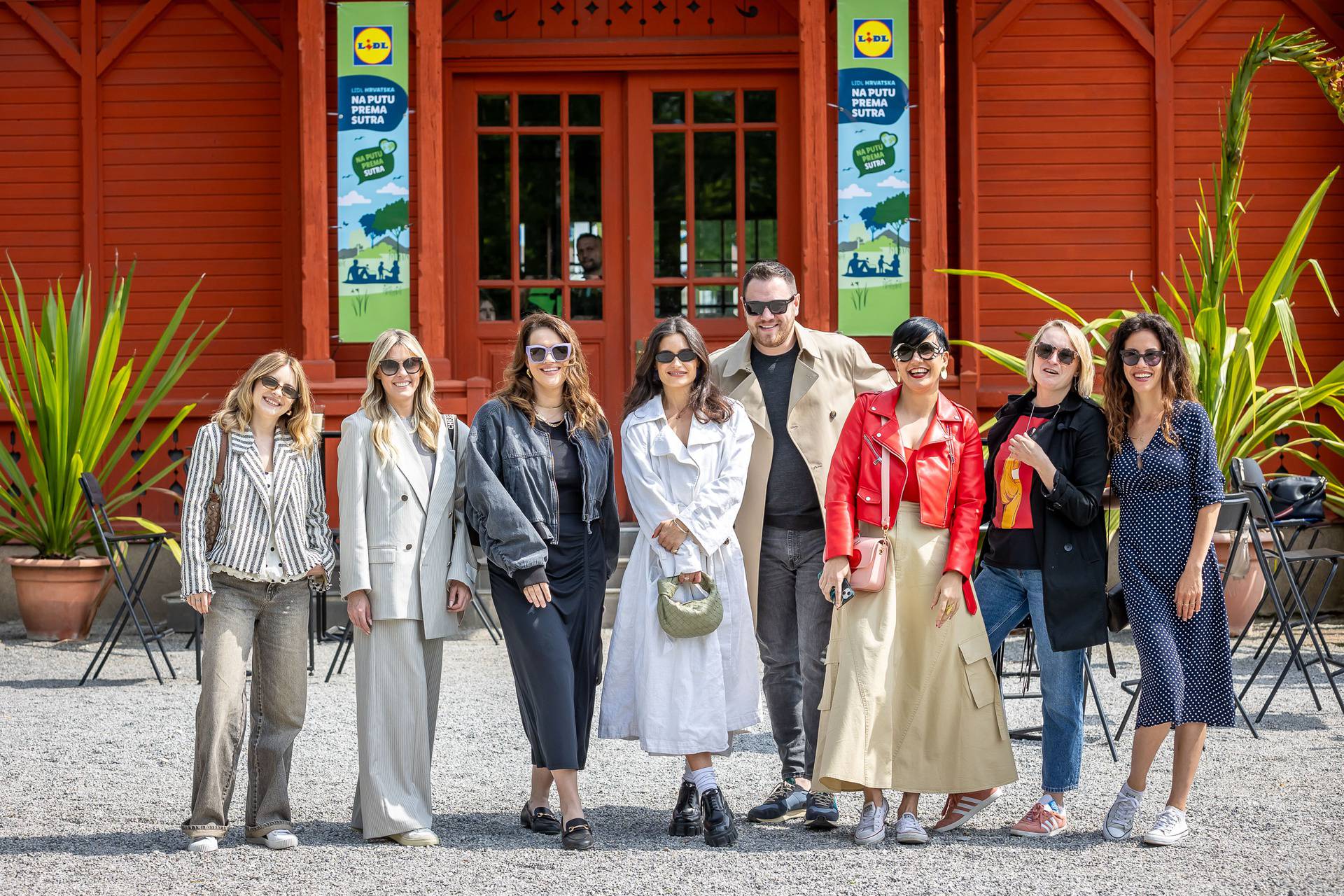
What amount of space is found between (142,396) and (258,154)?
1.77 m

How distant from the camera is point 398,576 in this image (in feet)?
13.8

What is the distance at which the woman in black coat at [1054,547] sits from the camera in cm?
413

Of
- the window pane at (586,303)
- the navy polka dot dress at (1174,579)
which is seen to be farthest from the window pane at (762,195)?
the navy polka dot dress at (1174,579)

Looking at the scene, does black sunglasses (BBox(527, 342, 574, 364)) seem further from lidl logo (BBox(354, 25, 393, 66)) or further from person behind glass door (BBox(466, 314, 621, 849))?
lidl logo (BBox(354, 25, 393, 66))

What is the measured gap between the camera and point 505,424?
13.9ft

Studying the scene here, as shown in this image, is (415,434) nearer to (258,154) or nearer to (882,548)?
(882,548)

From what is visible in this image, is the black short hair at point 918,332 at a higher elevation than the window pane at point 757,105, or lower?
lower

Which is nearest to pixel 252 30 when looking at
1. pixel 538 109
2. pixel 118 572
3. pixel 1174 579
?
pixel 538 109

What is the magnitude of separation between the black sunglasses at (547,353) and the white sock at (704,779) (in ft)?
4.25

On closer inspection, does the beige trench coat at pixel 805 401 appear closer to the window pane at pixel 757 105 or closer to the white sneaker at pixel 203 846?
the white sneaker at pixel 203 846

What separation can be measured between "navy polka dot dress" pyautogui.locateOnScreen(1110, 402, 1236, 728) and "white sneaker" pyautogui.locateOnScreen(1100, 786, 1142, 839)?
237 mm

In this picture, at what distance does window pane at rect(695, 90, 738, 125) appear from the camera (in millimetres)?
8977

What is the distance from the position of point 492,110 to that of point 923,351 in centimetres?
552

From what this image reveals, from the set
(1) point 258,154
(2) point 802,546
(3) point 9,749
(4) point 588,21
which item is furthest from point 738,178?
(3) point 9,749
